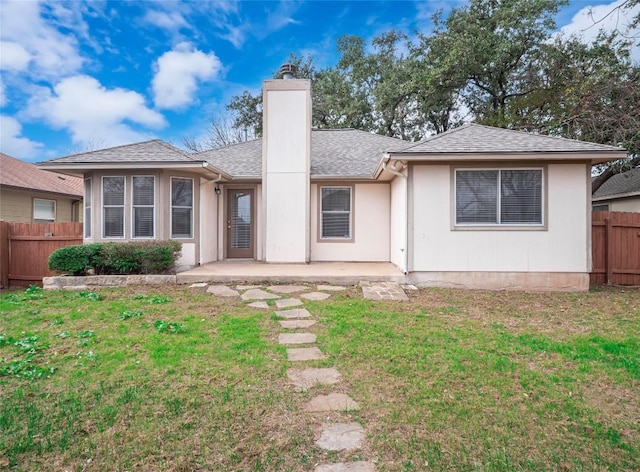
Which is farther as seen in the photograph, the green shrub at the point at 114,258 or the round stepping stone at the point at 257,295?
the green shrub at the point at 114,258

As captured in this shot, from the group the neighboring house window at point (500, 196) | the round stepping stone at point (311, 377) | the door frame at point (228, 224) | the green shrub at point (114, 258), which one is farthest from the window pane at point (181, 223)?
the neighboring house window at point (500, 196)

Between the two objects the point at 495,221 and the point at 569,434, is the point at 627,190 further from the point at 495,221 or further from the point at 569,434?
the point at 569,434

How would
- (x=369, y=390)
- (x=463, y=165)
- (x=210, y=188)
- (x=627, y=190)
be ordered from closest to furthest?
1. (x=369, y=390)
2. (x=463, y=165)
3. (x=210, y=188)
4. (x=627, y=190)

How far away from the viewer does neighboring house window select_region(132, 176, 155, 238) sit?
26.5 feet

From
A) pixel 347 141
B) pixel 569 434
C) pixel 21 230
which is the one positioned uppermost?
pixel 347 141

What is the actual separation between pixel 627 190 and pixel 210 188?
54.8 ft

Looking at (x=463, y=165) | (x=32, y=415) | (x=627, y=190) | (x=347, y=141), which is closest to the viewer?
(x=32, y=415)

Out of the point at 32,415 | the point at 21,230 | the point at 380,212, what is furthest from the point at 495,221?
the point at 21,230

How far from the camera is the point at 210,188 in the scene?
936 cm

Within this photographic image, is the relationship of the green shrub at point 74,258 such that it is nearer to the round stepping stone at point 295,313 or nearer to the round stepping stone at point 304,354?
the round stepping stone at point 295,313

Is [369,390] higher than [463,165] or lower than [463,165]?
lower

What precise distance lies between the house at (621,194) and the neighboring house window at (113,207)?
56.7 ft

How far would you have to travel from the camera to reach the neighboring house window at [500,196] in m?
7.05

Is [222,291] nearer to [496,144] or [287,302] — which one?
[287,302]
